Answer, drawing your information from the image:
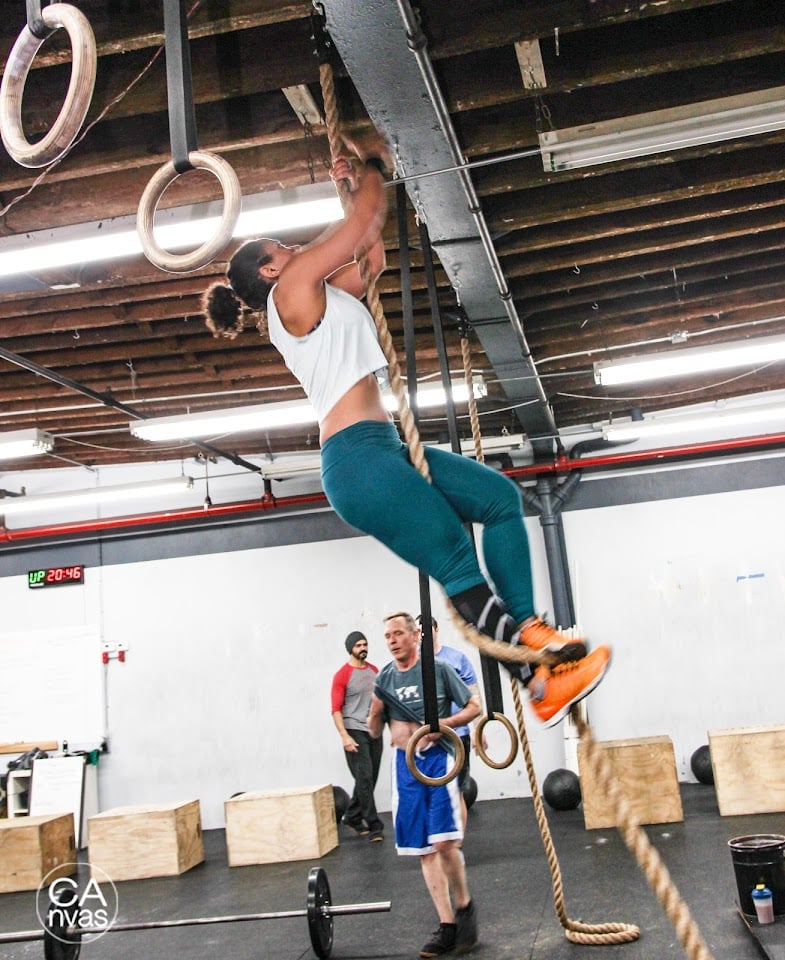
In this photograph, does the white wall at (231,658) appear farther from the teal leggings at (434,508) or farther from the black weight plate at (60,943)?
the teal leggings at (434,508)

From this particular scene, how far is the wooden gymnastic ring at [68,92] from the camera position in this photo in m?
1.70

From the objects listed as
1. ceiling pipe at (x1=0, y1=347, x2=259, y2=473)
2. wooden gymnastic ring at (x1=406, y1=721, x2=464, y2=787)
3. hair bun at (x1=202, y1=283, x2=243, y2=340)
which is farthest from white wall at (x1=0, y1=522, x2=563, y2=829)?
hair bun at (x1=202, y1=283, x2=243, y2=340)

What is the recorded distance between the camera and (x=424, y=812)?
3.96 meters

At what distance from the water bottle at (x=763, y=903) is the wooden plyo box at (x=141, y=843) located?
4.25 m

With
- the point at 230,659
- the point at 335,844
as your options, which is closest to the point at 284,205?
the point at 335,844

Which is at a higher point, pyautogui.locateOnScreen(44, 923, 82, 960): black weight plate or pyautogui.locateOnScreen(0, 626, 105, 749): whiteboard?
pyautogui.locateOnScreen(0, 626, 105, 749): whiteboard

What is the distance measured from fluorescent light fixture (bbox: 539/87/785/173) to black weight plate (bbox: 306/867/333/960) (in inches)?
134

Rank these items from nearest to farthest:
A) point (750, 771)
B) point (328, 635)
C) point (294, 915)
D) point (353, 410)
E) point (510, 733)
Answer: point (353, 410), point (510, 733), point (294, 915), point (750, 771), point (328, 635)

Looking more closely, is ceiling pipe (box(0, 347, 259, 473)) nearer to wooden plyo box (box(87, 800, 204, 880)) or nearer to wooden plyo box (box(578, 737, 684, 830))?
wooden plyo box (box(87, 800, 204, 880))

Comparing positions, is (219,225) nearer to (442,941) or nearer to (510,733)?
(510,733)

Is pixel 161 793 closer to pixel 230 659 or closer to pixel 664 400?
pixel 230 659

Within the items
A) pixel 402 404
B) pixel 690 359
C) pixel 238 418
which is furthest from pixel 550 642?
pixel 238 418

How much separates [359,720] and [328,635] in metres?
1.86

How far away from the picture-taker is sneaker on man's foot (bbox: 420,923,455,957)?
12.8 ft
